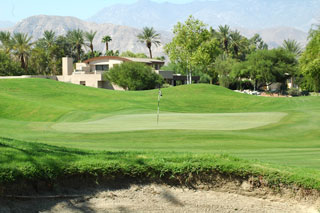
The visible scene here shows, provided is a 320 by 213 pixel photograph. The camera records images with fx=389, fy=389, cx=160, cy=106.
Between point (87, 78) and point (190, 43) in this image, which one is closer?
point (190, 43)

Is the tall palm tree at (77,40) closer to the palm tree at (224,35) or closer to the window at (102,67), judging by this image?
the window at (102,67)

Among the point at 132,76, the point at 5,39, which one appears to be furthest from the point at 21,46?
the point at 132,76

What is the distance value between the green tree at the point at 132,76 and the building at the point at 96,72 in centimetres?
265

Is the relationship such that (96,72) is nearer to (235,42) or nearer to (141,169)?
(235,42)

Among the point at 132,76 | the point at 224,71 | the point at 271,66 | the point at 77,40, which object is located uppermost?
the point at 77,40

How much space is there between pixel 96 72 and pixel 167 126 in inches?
2589

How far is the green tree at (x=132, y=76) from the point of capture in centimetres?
7412

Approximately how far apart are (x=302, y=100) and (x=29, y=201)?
45229 mm

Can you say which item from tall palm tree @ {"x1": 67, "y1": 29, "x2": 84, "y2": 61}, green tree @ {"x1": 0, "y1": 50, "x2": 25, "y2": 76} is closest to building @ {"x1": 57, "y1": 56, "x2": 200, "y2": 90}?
green tree @ {"x1": 0, "y1": 50, "x2": 25, "y2": 76}

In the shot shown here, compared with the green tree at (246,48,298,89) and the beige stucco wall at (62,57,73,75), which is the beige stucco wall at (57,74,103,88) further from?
the green tree at (246,48,298,89)

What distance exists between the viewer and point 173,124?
20812 millimetres

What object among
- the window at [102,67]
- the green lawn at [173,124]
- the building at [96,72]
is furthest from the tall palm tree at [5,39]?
the green lawn at [173,124]

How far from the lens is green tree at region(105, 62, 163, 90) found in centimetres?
7412

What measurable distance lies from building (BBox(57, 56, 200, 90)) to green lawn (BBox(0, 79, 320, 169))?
2556 centimetres
